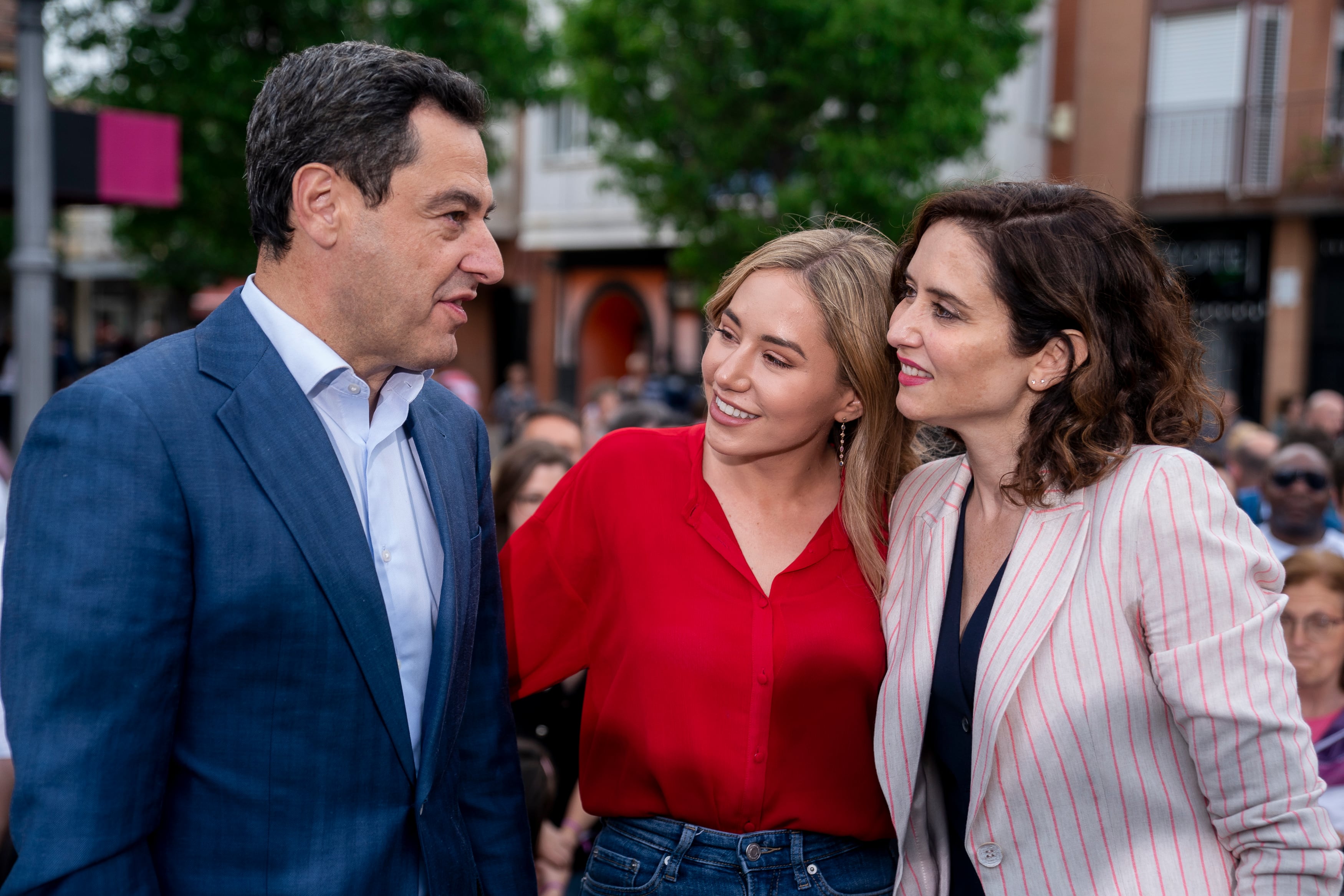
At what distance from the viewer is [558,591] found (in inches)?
108

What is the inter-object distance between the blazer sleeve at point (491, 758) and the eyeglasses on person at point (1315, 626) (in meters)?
2.86

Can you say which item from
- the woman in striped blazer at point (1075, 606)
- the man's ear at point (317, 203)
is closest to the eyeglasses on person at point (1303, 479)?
the woman in striped blazer at point (1075, 606)

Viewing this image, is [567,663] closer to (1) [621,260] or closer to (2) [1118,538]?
(2) [1118,538]

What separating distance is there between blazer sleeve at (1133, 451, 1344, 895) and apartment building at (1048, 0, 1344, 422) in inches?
579

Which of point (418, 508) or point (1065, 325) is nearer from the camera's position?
point (418, 508)

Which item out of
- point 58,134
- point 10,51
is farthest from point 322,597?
point 10,51

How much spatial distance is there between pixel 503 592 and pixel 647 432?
1.71 ft

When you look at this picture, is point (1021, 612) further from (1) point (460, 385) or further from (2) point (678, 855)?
(1) point (460, 385)

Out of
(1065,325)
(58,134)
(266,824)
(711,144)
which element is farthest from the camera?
(711,144)

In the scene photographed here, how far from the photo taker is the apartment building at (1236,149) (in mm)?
15445

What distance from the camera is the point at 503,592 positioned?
9.09 ft

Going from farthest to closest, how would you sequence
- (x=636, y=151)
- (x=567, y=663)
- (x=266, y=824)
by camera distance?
1. (x=636, y=151)
2. (x=567, y=663)
3. (x=266, y=824)

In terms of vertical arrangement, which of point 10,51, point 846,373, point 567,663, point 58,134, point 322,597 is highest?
point 10,51

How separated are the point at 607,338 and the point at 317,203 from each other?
20.3 meters
